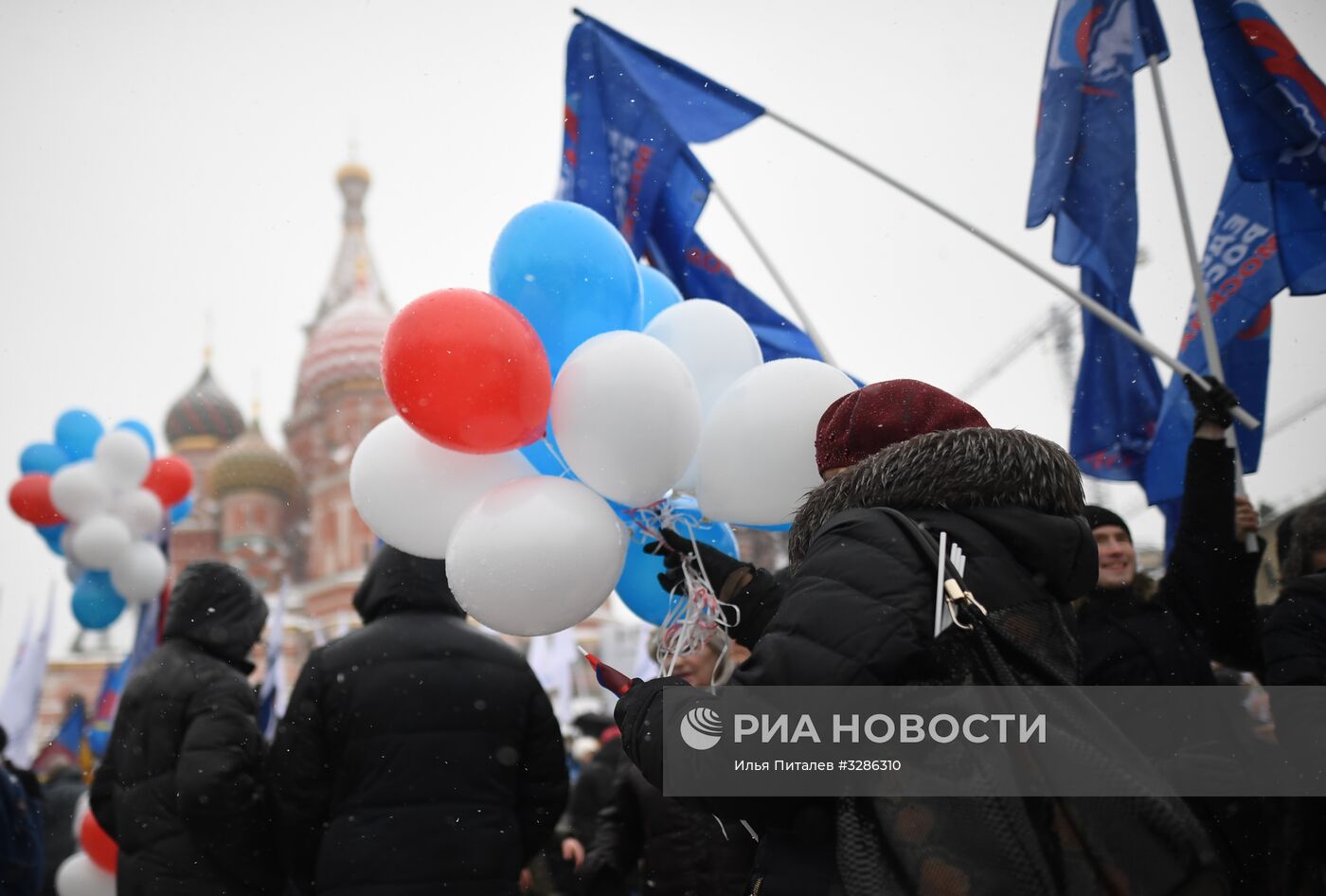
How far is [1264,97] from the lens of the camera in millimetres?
3936

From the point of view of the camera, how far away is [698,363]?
2.68 m

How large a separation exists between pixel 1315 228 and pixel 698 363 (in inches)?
100

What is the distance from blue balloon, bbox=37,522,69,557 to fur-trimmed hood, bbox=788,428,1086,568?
22.4 feet

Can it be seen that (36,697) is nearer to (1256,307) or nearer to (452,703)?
(452,703)

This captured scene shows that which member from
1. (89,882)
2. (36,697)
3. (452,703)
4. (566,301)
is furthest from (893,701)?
(36,697)

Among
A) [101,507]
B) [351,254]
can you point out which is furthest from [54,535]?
[351,254]

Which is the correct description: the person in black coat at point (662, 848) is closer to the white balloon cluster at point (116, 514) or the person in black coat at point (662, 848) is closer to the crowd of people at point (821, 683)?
the crowd of people at point (821, 683)

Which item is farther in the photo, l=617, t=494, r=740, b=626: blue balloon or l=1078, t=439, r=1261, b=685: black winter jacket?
l=1078, t=439, r=1261, b=685: black winter jacket

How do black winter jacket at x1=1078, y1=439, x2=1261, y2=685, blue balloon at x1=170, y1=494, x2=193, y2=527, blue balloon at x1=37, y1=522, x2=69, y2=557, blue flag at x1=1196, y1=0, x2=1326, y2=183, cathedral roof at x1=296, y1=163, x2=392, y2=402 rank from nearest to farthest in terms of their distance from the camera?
black winter jacket at x1=1078, y1=439, x2=1261, y2=685
blue flag at x1=1196, y1=0, x2=1326, y2=183
blue balloon at x1=37, y1=522, x2=69, y2=557
blue balloon at x1=170, y1=494, x2=193, y2=527
cathedral roof at x1=296, y1=163, x2=392, y2=402

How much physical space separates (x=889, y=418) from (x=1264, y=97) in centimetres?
299

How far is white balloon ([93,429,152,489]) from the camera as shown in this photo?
703cm

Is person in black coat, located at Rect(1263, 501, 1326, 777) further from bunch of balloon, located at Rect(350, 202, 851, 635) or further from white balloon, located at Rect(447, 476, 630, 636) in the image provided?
white balloon, located at Rect(447, 476, 630, 636)

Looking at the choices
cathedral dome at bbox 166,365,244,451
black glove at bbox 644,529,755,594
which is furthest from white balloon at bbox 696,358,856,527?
cathedral dome at bbox 166,365,244,451

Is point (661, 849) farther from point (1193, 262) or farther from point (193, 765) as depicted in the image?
point (1193, 262)
